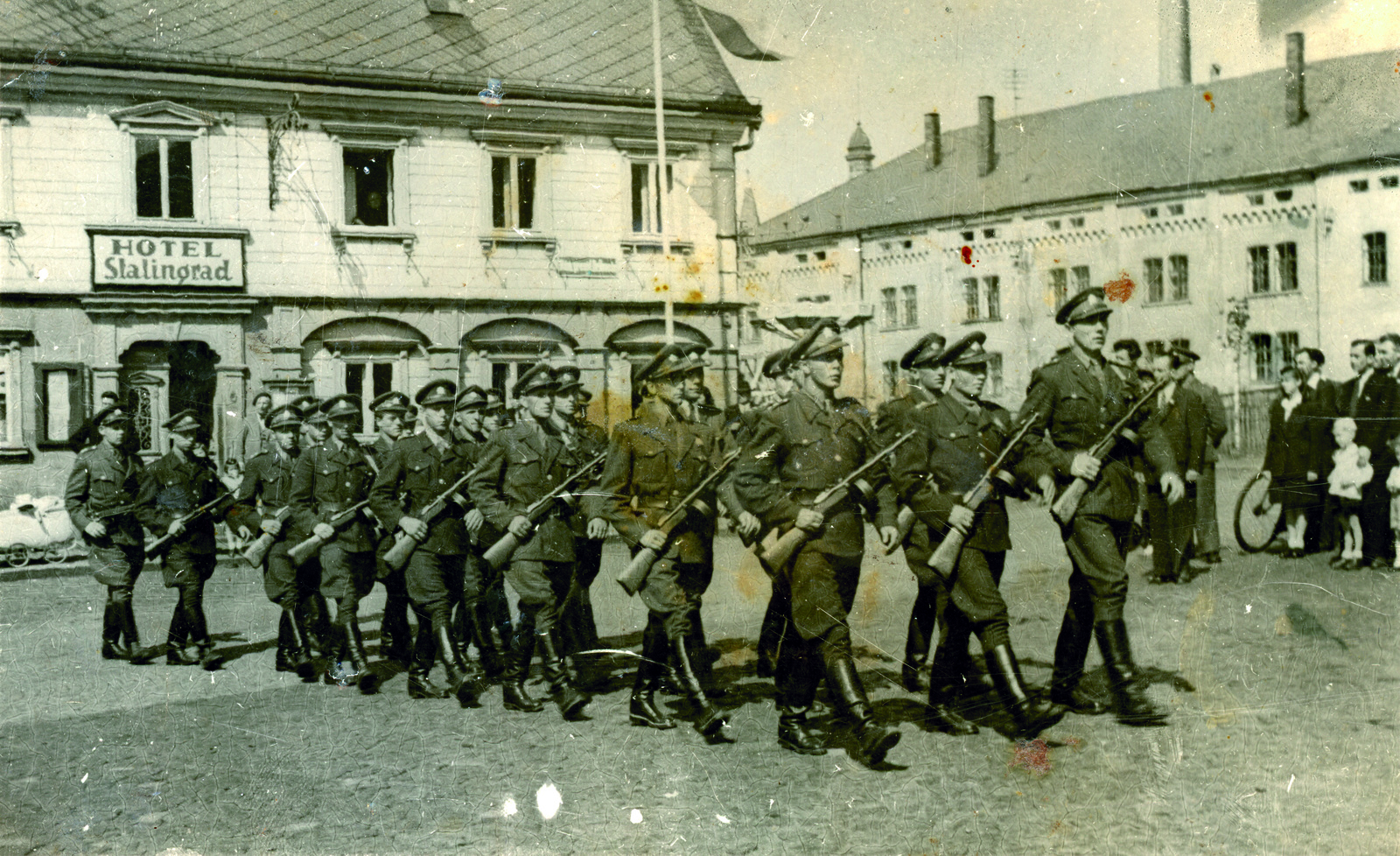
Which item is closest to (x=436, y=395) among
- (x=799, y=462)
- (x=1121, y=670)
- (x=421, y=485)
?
(x=421, y=485)

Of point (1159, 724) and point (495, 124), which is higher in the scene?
point (495, 124)

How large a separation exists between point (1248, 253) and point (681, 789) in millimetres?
18754

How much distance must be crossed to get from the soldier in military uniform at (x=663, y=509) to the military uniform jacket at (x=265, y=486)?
8.73ft

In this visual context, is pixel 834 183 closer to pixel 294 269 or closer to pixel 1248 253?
pixel 294 269

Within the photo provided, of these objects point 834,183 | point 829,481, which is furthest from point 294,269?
point 829,481

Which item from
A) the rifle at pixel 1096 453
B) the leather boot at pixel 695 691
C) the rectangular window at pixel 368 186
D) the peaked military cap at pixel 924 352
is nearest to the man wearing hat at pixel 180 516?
the rectangular window at pixel 368 186

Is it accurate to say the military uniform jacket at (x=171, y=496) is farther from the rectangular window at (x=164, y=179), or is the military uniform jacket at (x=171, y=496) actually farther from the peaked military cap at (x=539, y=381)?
the peaked military cap at (x=539, y=381)

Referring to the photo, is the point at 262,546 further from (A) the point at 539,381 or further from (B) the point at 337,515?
(A) the point at 539,381

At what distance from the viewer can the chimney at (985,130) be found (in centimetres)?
774

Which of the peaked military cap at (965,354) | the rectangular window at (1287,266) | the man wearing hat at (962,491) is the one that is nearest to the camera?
the man wearing hat at (962,491)

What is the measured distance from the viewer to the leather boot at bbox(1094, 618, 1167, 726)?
6078mm

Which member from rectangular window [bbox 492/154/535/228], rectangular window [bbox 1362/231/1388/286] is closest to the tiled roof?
rectangular window [bbox 492/154/535/228]

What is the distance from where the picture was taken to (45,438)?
7770 mm

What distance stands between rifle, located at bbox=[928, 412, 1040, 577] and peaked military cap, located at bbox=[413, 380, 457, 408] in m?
3.31
